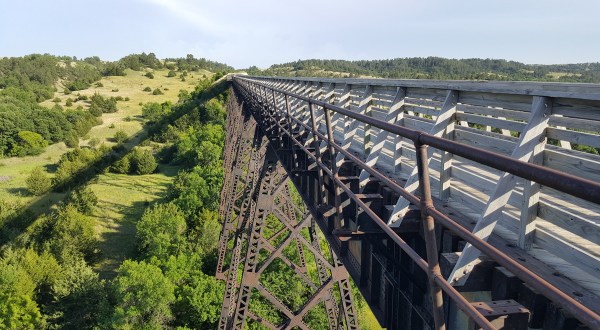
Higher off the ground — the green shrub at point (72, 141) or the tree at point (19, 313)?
the green shrub at point (72, 141)

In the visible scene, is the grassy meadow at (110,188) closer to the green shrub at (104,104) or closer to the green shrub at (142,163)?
the green shrub at (142,163)

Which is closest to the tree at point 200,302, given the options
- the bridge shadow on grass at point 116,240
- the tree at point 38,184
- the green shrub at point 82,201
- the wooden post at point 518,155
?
the bridge shadow on grass at point 116,240

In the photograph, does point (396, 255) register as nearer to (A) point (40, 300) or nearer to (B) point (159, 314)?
(B) point (159, 314)

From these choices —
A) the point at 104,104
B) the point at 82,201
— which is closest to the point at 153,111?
the point at 104,104

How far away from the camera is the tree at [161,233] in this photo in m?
20.9

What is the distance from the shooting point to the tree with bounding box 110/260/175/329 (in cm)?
1623

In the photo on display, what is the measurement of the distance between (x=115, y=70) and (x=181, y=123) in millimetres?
48526

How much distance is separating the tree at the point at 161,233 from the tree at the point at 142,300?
340cm

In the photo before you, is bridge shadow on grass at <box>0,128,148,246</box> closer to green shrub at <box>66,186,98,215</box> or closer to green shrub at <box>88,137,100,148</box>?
green shrub at <box>66,186,98,215</box>

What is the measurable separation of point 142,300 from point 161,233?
5196 mm

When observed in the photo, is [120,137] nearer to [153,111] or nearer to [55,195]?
[153,111]

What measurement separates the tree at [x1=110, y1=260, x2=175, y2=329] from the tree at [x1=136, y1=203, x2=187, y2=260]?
340 cm

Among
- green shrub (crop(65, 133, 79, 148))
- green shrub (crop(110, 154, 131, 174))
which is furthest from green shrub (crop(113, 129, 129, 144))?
green shrub (crop(110, 154, 131, 174))

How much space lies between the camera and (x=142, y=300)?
16.4 metres
